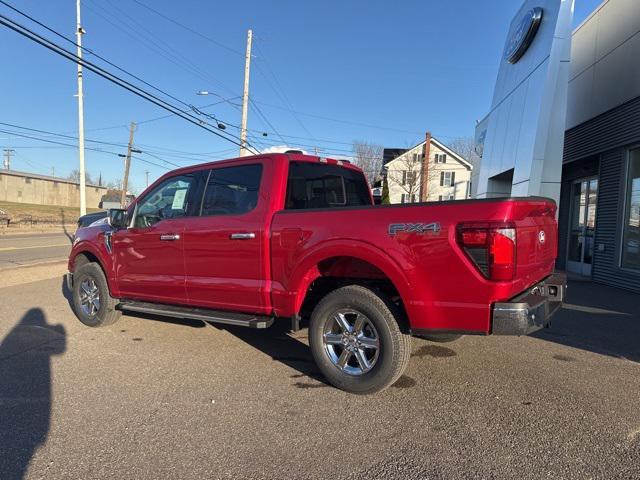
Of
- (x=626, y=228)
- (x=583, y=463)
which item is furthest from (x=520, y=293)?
(x=626, y=228)

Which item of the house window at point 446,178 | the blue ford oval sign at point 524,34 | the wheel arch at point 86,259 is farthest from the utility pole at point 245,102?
the house window at point 446,178

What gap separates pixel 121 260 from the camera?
18.6ft

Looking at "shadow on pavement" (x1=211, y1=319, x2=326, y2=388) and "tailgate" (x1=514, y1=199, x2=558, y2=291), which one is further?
"shadow on pavement" (x1=211, y1=319, x2=326, y2=388)

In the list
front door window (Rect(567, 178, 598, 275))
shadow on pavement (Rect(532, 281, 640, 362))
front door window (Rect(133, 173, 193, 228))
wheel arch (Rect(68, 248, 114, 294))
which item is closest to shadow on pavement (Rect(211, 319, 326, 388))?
wheel arch (Rect(68, 248, 114, 294))

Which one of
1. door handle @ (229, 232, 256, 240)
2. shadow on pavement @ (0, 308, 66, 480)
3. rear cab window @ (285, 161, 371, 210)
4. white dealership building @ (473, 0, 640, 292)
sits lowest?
shadow on pavement @ (0, 308, 66, 480)

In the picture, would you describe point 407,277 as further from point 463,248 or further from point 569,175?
point 569,175

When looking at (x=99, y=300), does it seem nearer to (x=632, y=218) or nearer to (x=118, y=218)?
(x=118, y=218)

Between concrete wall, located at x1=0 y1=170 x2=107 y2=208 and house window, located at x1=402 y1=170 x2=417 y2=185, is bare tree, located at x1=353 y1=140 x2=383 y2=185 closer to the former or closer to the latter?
house window, located at x1=402 y1=170 x2=417 y2=185

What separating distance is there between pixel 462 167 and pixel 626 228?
158 feet

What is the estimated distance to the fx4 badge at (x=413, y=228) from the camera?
342 centimetres

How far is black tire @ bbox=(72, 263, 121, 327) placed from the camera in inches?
232

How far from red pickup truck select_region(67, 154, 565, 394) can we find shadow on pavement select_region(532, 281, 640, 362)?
1759 millimetres

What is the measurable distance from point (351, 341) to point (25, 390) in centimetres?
277

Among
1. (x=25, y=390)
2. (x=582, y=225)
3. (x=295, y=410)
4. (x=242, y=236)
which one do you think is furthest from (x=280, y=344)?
(x=582, y=225)
